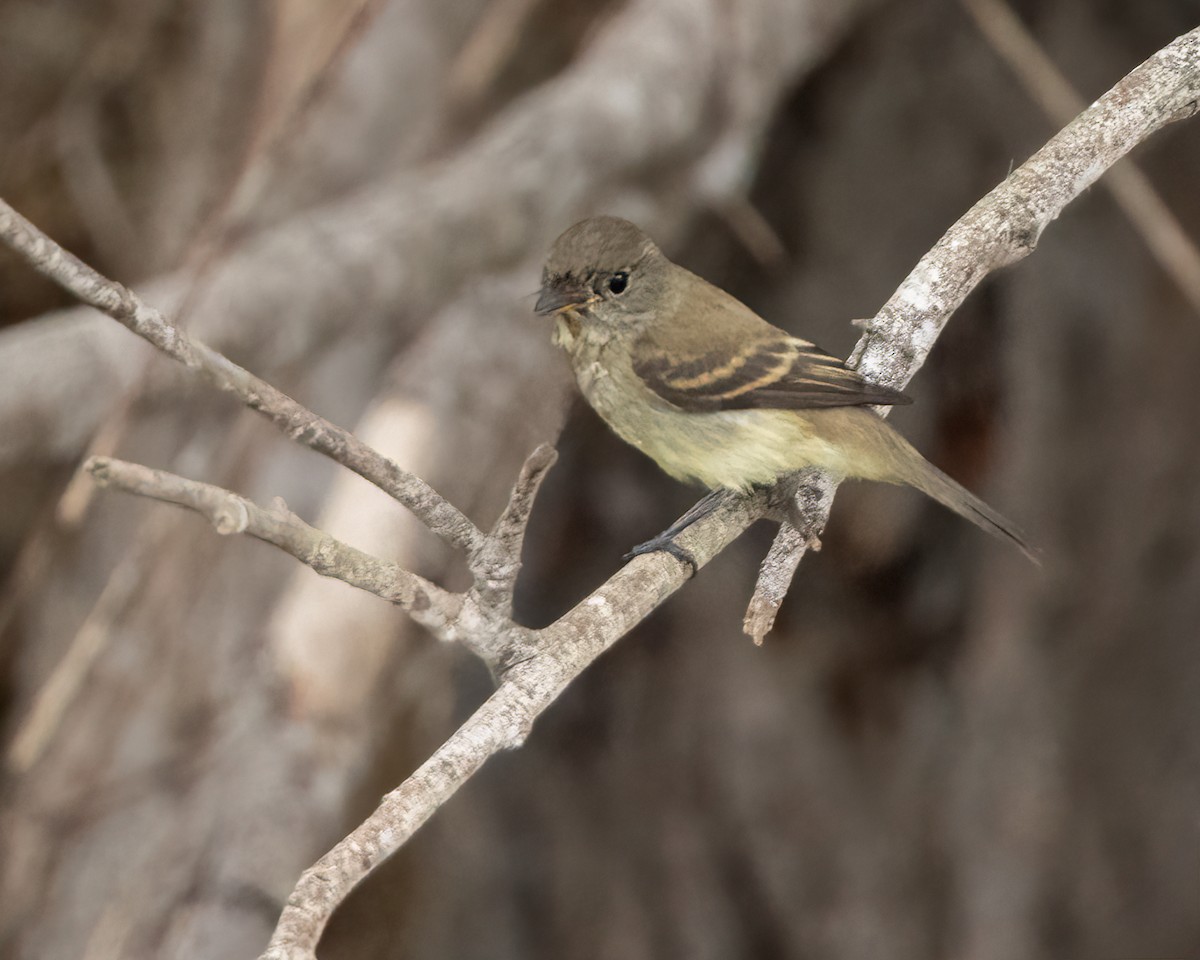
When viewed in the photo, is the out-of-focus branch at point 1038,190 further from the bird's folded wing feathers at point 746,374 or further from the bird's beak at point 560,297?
the bird's beak at point 560,297

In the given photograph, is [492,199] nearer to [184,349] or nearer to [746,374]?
[746,374]

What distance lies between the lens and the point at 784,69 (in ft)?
13.4

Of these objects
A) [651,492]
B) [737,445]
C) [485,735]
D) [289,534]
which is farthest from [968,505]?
[651,492]

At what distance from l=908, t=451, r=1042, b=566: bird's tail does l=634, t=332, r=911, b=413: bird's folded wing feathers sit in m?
0.25

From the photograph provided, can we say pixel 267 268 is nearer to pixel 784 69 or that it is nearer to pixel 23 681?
pixel 23 681

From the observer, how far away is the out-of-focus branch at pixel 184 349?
1.40 metres

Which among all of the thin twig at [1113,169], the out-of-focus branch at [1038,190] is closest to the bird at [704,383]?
the out-of-focus branch at [1038,190]

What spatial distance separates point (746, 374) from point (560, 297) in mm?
435

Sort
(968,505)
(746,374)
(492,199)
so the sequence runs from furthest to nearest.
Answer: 1. (492,199)
2. (746,374)
3. (968,505)

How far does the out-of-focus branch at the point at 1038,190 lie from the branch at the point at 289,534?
806mm

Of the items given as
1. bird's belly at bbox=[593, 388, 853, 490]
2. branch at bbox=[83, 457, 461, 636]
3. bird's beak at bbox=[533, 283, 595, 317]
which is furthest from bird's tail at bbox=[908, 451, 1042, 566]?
branch at bbox=[83, 457, 461, 636]

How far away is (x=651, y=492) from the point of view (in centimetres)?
407

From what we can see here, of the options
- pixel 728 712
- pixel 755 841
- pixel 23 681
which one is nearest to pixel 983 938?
pixel 755 841

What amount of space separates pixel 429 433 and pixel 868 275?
147cm
